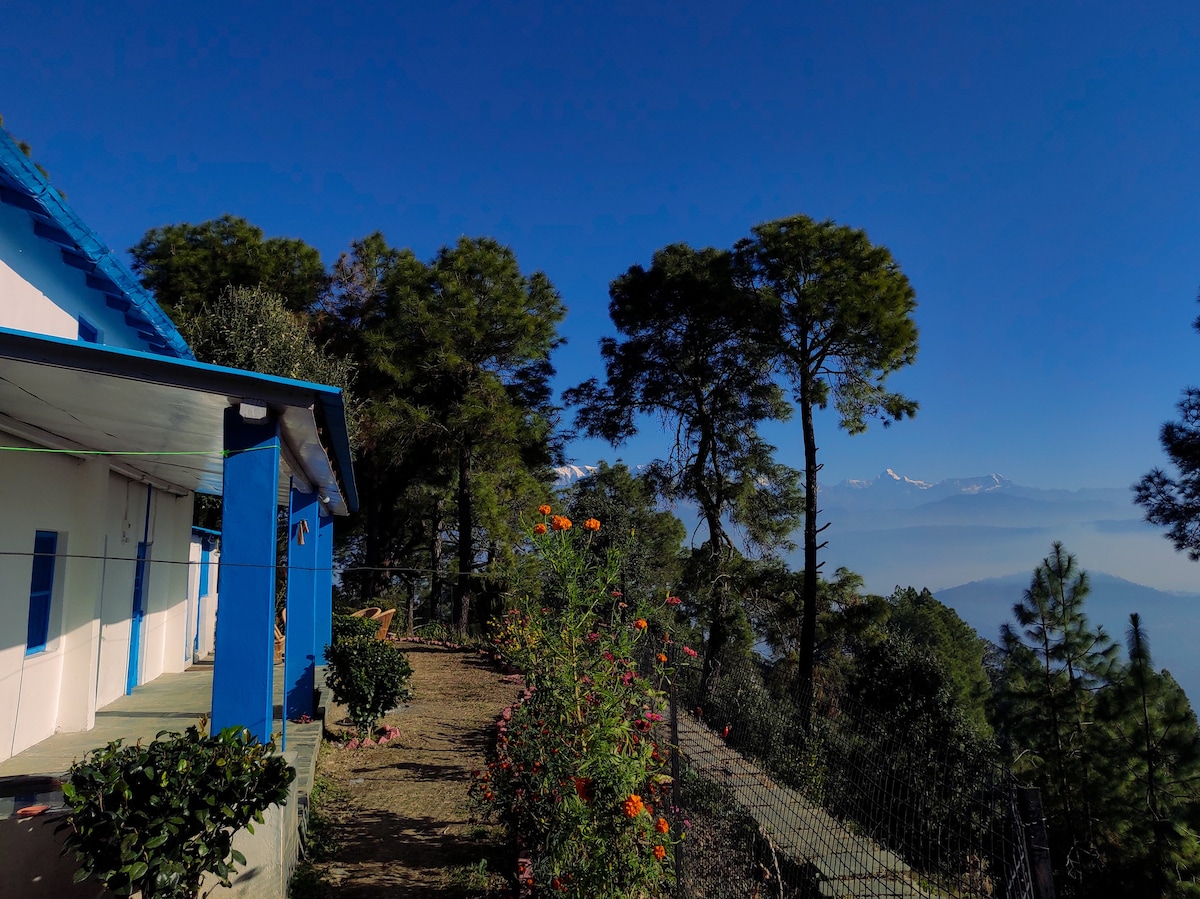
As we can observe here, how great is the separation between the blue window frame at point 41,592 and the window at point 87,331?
1.85 meters

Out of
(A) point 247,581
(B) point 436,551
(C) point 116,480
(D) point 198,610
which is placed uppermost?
(C) point 116,480

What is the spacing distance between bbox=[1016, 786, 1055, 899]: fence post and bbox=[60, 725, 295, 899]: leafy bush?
3.08m

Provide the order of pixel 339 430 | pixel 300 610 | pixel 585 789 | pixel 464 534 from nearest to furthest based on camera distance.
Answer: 1. pixel 585 789
2. pixel 339 430
3. pixel 300 610
4. pixel 464 534

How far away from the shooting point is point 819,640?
1645 cm

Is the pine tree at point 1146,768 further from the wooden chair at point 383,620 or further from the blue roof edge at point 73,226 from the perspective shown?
the blue roof edge at point 73,226

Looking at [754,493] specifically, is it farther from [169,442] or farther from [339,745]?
[169,442]

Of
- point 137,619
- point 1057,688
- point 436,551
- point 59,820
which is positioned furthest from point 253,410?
point 436,551

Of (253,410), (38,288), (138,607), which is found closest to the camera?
(253,410)

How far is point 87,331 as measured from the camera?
22.3 feet

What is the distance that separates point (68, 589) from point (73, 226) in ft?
11.1

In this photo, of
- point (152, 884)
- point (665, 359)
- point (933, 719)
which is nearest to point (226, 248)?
point (665, 359)

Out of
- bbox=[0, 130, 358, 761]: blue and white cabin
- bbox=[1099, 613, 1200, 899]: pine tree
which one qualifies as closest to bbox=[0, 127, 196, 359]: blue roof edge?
bbox=[0, 130, 358, 761]: blue and white cabin

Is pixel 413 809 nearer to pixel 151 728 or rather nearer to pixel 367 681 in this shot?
pixel 367 681

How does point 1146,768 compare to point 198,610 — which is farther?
point 1146,768
